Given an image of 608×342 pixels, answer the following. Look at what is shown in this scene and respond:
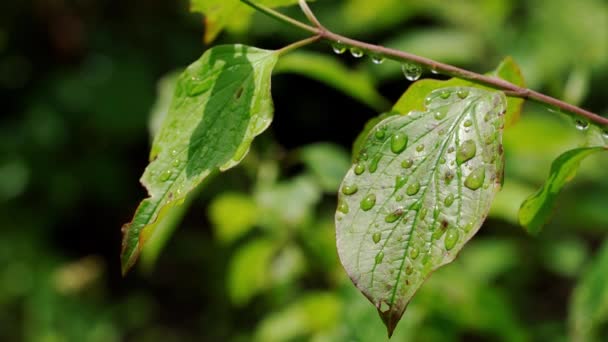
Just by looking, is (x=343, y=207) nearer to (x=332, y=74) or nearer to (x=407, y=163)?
(x=407, y=163)

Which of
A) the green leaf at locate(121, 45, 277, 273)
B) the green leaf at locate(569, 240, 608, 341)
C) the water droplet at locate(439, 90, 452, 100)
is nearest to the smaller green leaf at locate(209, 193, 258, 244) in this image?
the green leaf at locate(569, 240, 608, 341)

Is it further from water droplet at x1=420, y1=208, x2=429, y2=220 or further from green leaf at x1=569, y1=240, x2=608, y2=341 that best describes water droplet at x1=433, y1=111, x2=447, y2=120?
green leaf at x1=569, y1=240, x2=608, y2=341

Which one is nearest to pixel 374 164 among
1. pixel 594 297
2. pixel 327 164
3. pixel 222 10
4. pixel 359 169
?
pixel 359 169

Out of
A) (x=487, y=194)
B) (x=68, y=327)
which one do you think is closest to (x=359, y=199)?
(x=487, y=194)

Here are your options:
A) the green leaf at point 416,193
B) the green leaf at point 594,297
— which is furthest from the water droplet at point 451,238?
the green leaf at point 594,297

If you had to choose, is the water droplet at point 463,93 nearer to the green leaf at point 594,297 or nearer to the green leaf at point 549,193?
the green leaf at point 549,193

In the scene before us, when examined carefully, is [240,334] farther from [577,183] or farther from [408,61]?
[408,61]
